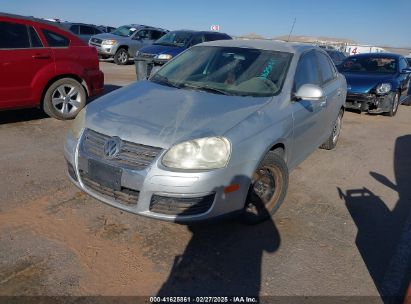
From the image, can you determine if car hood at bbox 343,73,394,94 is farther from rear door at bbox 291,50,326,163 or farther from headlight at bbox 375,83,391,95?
rear door at bbox 291,50,326,163

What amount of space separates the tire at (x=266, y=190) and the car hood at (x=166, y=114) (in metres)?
0.52

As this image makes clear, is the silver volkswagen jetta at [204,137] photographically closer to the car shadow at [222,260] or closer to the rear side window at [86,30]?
the car shadow at [222,260]

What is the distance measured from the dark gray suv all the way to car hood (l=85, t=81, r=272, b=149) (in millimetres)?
13491

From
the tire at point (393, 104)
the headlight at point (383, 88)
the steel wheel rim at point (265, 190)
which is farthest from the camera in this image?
the tire at point (393, 104)

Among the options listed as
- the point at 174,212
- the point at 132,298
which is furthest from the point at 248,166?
the point at 132,298

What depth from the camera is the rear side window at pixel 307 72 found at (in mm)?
3905

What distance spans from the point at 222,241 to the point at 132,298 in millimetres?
960

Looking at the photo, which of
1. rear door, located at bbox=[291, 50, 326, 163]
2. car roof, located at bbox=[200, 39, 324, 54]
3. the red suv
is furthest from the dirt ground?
the red suv

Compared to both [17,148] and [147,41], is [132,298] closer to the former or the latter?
[17,148]

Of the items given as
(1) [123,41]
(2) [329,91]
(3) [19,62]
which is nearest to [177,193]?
(2) [329,91]

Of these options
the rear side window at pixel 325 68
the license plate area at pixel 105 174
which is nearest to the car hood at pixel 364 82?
the rear side window at pixel 325 68

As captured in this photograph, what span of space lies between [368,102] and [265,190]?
591 centimetres

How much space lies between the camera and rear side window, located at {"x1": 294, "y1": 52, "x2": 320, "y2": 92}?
3.90 meters

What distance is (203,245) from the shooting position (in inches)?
121
